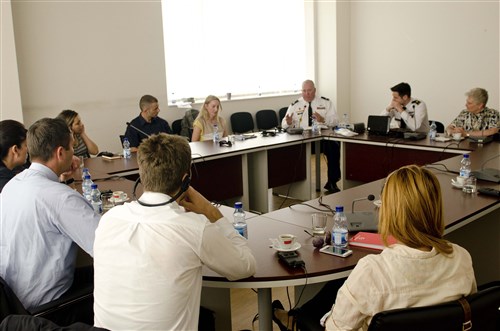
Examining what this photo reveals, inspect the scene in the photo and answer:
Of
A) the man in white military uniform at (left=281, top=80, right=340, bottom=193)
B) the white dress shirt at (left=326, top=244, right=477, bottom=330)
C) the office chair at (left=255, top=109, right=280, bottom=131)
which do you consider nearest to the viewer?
the white dress shirt at (left=326, top=244, right=477, bottom=330)

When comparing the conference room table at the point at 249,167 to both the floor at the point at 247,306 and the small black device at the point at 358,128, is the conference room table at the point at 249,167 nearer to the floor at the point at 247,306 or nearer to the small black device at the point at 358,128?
the small black device at the point at 358,128

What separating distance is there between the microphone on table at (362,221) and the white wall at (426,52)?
5.34 metres

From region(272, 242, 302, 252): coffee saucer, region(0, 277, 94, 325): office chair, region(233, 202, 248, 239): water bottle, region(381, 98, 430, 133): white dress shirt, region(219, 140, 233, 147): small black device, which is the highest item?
region(381, 98, 430, 133): white dress shirt

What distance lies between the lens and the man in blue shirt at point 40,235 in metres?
2.01

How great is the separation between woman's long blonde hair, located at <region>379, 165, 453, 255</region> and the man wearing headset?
20.9 inches

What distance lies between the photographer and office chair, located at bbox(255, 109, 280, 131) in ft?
24.9

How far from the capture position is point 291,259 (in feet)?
6.47

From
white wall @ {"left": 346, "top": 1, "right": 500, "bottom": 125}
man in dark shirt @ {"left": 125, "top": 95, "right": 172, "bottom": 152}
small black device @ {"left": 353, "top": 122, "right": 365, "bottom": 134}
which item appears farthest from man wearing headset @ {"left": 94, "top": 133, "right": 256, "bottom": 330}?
white wall @ {"left": 346, "top": 1, "right": 500, "bottom": 125}

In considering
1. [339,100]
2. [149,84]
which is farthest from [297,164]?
[339,100]

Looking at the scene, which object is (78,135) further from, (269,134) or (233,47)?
(233,47)

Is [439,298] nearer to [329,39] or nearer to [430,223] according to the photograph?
[430,223]

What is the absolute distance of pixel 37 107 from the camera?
5.34 m

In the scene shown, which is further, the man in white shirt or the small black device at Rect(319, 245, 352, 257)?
the man in white shirt

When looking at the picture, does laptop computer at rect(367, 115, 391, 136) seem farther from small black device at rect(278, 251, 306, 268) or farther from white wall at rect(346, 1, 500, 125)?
small black device at rect(278, 251, 306, 268)
